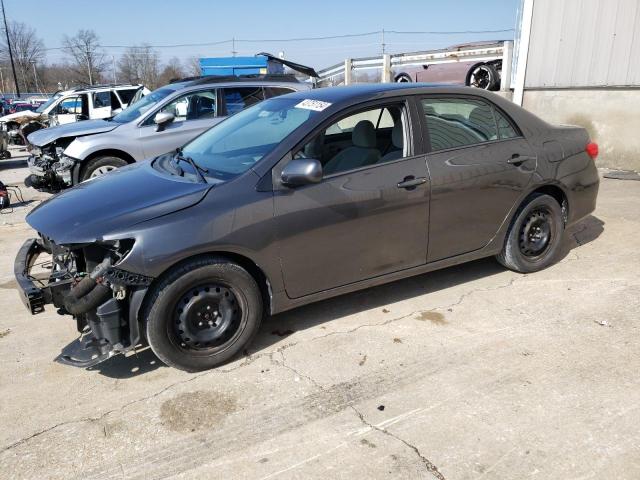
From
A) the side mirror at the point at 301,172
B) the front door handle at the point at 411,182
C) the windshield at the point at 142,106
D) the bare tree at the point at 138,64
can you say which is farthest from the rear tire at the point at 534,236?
the bare tree at the point at 138,64

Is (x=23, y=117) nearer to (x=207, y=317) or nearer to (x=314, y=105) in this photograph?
(x=314, y=105)

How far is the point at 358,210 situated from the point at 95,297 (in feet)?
5.76

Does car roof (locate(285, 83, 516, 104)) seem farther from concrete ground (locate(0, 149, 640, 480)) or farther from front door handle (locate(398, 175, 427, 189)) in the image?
concrete ground (locate(0, 149, 640, 480))

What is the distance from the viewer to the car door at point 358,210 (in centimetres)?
351

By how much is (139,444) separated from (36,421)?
0.69 metres

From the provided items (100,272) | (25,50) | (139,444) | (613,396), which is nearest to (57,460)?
(139,444)

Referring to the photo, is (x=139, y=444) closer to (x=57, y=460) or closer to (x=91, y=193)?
(x=57, y=460)

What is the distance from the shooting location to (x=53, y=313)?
14.3 feet

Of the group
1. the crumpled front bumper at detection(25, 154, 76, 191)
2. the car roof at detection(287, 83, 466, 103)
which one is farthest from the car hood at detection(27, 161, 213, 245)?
the crumpled front bumper at detection(25, 154, 76, 191)

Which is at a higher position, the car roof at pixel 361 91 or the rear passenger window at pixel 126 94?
the car roof at pixel 361 91

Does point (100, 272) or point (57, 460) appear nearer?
point (57, 460)

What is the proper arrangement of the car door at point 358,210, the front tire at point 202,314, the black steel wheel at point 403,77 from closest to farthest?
the front tire at point 202,314
the car door at point 358,210
the black steel wheel at point 403,77

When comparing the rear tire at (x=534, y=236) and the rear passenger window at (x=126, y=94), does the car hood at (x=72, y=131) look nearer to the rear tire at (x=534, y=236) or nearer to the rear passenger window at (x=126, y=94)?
the rear tire at (x=534, y=236)

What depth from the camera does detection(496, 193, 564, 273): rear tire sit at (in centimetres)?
459
